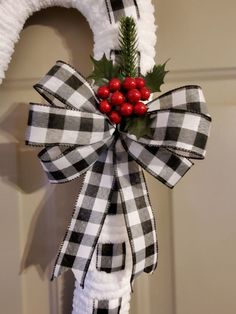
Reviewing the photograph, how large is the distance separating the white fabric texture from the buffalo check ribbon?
0.03 metres

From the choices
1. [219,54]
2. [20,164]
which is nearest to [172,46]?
[219,54]

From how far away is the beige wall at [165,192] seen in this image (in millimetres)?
531

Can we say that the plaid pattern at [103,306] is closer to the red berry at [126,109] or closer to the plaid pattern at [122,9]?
the red berry at [126,109]

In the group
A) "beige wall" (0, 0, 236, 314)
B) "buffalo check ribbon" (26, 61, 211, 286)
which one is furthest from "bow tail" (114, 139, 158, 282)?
"beige wall" (0, 0, 236, 314)

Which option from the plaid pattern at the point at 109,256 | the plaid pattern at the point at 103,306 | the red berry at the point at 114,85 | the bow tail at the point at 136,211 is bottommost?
the plaid pattern at the point at 103,306

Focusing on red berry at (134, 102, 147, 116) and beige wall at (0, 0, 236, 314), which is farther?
beige wall at (0, 0, 236, 314)

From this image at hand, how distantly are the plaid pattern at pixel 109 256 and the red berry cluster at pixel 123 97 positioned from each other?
16 centimetres

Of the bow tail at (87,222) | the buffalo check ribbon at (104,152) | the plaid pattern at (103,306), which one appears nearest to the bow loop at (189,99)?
the buffalo check ribbon at (104,152)

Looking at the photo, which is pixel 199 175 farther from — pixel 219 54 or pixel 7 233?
pixel 7 233

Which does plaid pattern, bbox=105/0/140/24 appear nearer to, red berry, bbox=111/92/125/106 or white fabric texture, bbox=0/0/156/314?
white fabric texture, bbox=0/0/156/314

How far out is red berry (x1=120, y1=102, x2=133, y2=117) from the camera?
41cm

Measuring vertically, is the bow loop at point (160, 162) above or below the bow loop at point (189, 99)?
below

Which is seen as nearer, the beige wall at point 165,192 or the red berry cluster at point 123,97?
the red berry cluster at point 123,97

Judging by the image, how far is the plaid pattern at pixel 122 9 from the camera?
0.46 m
